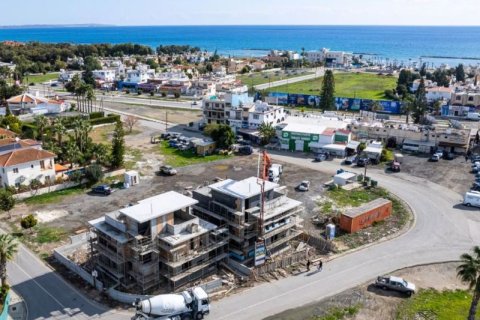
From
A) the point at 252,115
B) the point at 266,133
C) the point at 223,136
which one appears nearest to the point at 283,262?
the point at 223,136

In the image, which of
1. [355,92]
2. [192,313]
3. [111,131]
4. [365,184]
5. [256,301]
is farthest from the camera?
[355,92]

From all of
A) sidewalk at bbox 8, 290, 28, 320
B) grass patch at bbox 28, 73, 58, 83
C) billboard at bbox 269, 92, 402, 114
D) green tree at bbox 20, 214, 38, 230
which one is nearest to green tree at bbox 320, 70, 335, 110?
billboard at bbox 269, 92, 402, 114

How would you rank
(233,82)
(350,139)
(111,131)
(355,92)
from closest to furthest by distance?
(350,139) → (111,131) → (355,92) → (233,82)

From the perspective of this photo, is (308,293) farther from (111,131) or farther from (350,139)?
(111,131)

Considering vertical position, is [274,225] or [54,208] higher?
[274,225]

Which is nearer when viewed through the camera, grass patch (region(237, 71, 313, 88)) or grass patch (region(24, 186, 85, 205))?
grass patch (region(24, 186, 85, 205))

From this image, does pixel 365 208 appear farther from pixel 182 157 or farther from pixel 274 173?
pixel 182 157

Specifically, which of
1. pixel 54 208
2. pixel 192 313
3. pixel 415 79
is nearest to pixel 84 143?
pixel 54 208

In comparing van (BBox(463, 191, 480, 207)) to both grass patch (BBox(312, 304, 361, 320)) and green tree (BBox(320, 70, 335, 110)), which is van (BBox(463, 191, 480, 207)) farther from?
green tree (BBox(320, 70, 335, 110))
